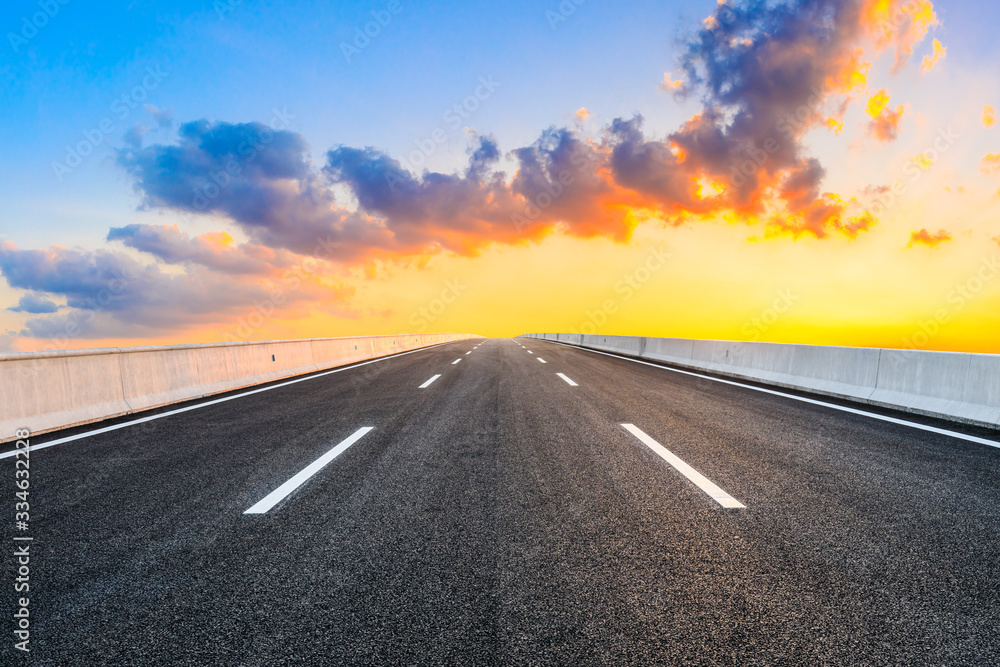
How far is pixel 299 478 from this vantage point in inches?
178

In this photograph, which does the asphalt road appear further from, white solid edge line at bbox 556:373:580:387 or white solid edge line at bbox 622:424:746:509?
white solid edge line at bbox 556:373:580:387

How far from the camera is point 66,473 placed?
16.0 ft

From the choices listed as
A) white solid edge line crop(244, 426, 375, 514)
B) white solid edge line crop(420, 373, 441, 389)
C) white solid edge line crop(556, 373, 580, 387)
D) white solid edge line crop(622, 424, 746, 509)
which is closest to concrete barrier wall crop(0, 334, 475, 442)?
white solid edge line crop(420, 373, 441, 389)

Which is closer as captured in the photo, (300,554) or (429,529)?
(300,554)

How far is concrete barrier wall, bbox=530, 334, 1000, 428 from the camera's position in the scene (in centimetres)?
700

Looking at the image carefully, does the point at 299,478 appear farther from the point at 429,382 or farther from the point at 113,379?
the point at 429,382

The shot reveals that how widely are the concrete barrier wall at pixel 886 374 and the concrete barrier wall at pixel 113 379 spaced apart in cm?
1199

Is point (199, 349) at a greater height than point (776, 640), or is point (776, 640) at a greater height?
point (199, 349)

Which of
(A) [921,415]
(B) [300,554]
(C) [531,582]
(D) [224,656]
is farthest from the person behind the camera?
(A) [921,415]

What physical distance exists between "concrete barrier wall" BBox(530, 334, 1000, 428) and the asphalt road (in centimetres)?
195

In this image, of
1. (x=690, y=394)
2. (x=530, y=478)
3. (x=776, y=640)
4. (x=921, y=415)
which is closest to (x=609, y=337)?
(x=690, y=394)

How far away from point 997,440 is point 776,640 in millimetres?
5890

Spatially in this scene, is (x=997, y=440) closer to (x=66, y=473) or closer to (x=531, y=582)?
(x=531, y=582)
